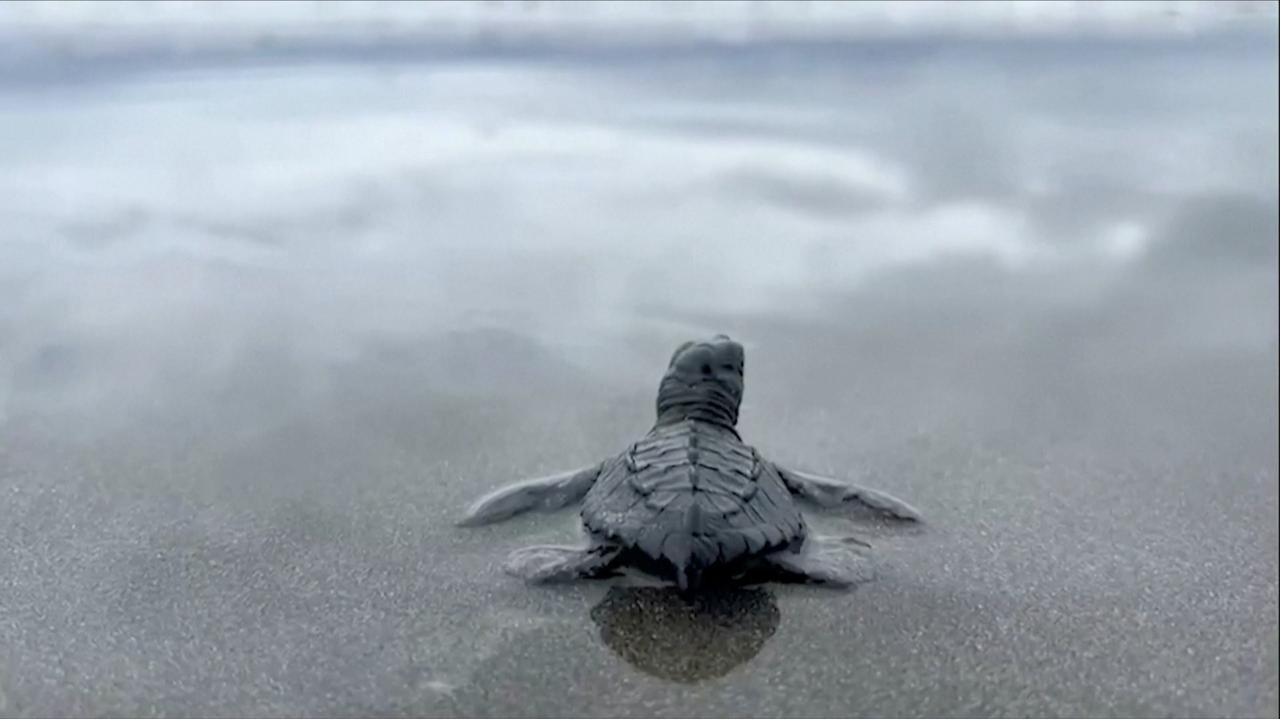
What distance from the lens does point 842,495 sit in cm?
398

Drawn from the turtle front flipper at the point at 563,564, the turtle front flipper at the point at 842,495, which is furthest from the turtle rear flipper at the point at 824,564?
the turtle front flipper at the point at 563,564

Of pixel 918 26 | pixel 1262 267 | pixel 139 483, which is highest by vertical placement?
pixel 918 26

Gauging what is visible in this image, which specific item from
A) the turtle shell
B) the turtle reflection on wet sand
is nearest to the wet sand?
the turtle reflection on wet sand

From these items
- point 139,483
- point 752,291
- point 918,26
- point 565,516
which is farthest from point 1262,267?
point 918,26

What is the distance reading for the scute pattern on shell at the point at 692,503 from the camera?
3.28 meters

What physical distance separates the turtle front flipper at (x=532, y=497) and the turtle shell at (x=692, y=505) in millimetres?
180

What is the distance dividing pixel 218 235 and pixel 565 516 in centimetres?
344

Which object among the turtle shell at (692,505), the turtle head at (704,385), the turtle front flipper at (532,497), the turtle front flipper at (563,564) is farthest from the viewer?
the turtle head at (704,385)

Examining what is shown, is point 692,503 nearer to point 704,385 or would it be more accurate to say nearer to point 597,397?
point 704,385

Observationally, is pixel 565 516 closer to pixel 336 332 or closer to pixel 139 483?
pixel 139 483

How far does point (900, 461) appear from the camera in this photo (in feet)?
14.1

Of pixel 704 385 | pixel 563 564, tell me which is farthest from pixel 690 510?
pixel 704 385

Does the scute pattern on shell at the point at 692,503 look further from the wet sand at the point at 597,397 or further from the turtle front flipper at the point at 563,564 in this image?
the wet sand at the point at 597,397

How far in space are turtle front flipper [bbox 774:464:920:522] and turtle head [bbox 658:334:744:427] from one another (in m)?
0.33
